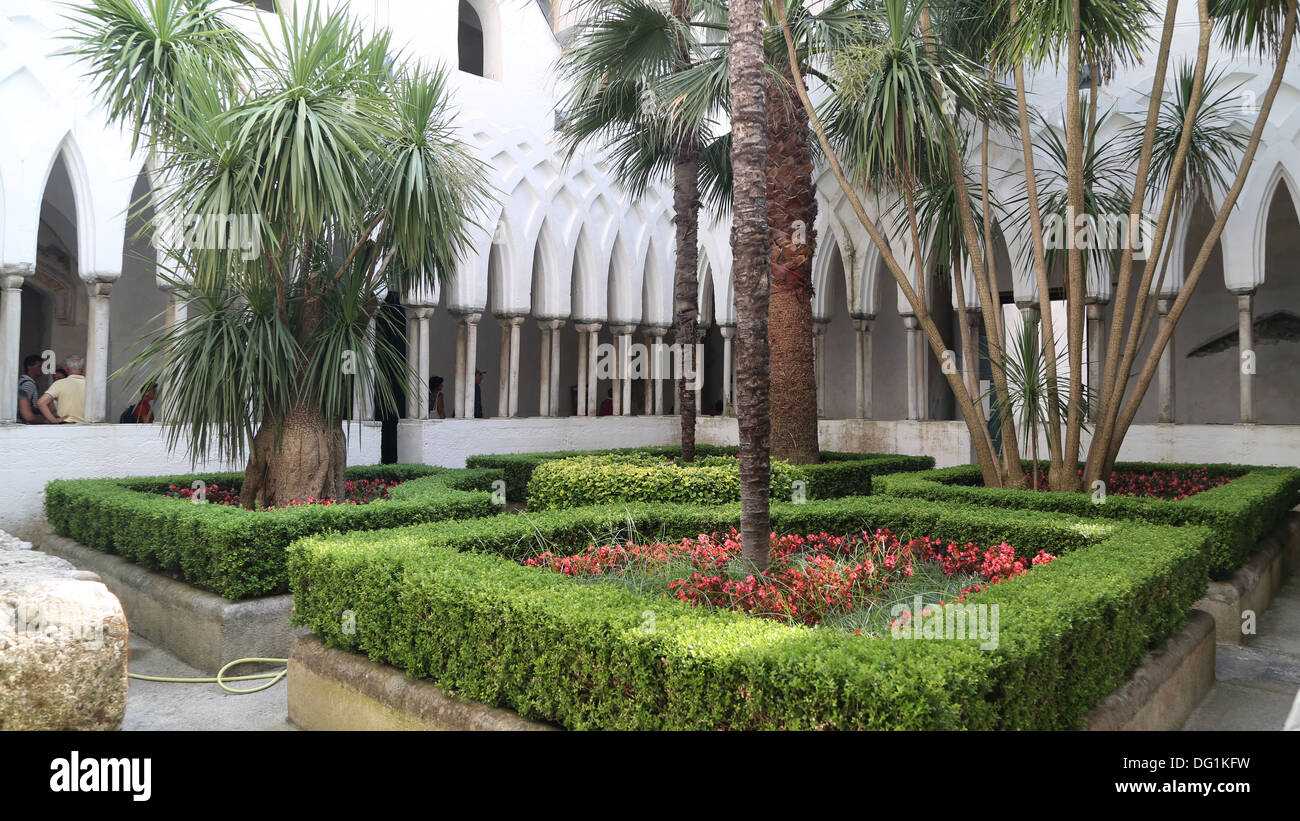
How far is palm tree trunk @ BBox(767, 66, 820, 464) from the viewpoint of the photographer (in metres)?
9.30

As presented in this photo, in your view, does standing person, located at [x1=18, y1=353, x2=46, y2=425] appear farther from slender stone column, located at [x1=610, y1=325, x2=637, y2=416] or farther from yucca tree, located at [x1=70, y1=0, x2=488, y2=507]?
slender stone column, located at [x1=610, y1=325, x2=637, y2=416]

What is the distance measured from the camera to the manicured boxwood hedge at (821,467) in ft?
28.9

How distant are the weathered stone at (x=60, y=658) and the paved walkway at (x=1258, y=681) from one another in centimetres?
473

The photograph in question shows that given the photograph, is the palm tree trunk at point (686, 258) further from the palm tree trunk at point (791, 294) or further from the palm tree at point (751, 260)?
the palm tree at point (751, 260)

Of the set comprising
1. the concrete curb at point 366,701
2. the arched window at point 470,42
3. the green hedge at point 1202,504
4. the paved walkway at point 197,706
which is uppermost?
the arched window at point 470,42

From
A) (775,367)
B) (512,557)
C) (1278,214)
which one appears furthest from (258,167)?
(1278,214)

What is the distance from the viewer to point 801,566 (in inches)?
186

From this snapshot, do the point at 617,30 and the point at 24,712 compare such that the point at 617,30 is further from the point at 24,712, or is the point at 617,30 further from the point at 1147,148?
the point at 24,712

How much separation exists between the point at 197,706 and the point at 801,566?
3.33 metres

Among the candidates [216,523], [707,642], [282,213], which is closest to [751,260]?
[707,642]

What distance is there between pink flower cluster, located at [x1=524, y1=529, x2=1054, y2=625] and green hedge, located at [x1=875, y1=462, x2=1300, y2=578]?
129 centimetres

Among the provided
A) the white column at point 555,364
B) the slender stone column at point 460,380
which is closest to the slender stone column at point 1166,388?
the white column at point 555,364

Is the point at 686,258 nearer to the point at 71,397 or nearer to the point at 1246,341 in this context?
the point at 1246,341

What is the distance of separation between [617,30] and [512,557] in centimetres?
606
